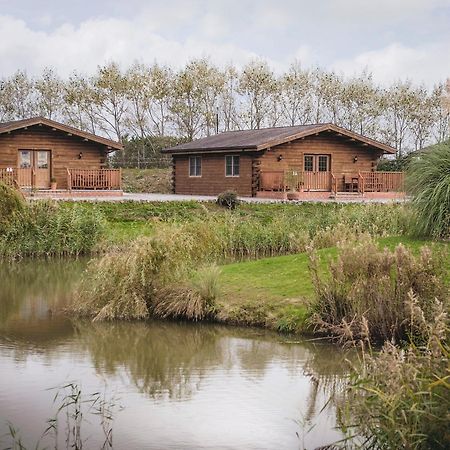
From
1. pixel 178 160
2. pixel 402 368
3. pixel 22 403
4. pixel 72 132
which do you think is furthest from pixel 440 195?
pixel 178 160

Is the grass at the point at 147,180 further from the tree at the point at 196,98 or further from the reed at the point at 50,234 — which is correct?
the reed at the point at 50,234

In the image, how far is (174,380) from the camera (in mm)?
10367

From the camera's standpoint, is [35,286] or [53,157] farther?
[53,157]

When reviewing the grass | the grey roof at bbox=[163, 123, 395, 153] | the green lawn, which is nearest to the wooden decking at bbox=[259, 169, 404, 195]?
the grey roof at bbox=[163, 123, 395, 153]

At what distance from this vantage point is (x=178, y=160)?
147ft

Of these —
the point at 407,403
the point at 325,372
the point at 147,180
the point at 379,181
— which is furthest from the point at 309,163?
the point at 407,403

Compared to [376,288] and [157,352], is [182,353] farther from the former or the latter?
[376,288]

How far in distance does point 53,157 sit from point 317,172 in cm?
1193

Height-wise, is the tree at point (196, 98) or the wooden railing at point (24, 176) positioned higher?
the tree at point (196, 98)

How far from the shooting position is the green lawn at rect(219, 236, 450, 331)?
12.7 m

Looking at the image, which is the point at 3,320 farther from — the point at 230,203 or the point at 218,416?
the point at 230,203

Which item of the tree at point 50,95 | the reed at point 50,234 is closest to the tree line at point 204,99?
the tree at point 50,95

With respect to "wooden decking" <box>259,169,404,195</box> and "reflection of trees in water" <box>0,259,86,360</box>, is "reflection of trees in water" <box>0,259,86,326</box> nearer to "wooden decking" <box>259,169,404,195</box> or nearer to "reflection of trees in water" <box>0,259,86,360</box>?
"reflection of trees in water" <box>0,259,86,360</box>

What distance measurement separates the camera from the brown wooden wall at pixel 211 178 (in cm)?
3997
